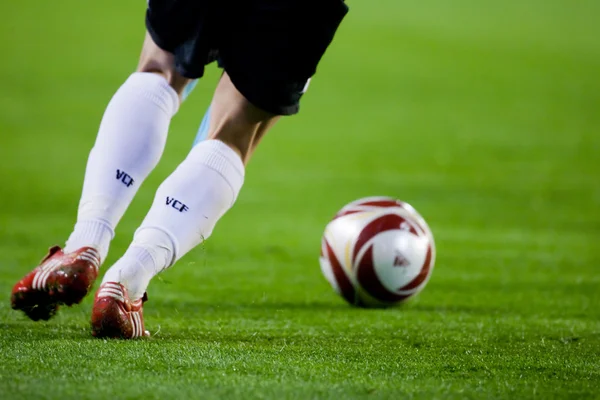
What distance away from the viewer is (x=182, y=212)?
96.7 inches

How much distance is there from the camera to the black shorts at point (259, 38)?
2.42m

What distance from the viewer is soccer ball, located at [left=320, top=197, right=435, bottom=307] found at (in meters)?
3.58

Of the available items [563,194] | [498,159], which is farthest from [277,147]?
[563,194]

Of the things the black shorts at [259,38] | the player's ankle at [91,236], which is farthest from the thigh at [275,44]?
the player's ankle at [91,236]

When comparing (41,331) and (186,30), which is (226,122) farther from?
(41,331)

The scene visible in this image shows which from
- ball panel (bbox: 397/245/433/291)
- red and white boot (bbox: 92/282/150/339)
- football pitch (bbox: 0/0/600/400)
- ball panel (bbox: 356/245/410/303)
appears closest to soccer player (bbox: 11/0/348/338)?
red and white boot (bbox: 92/282/150/339)

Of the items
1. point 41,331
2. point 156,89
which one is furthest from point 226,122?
point 41,331

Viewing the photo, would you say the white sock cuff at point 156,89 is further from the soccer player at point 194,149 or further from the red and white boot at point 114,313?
the red and white boot at point 114,313

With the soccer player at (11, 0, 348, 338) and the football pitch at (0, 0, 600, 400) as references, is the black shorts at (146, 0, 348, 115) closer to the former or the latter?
the soccer player at (11, 0, 348, 338)

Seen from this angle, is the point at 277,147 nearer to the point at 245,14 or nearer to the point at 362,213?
the point at 362,213

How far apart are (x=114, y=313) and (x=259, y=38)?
0.74 m

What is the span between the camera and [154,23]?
253 centimetres

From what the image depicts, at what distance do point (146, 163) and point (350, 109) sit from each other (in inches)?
401

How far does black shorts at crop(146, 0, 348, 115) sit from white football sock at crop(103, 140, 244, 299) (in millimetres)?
190
